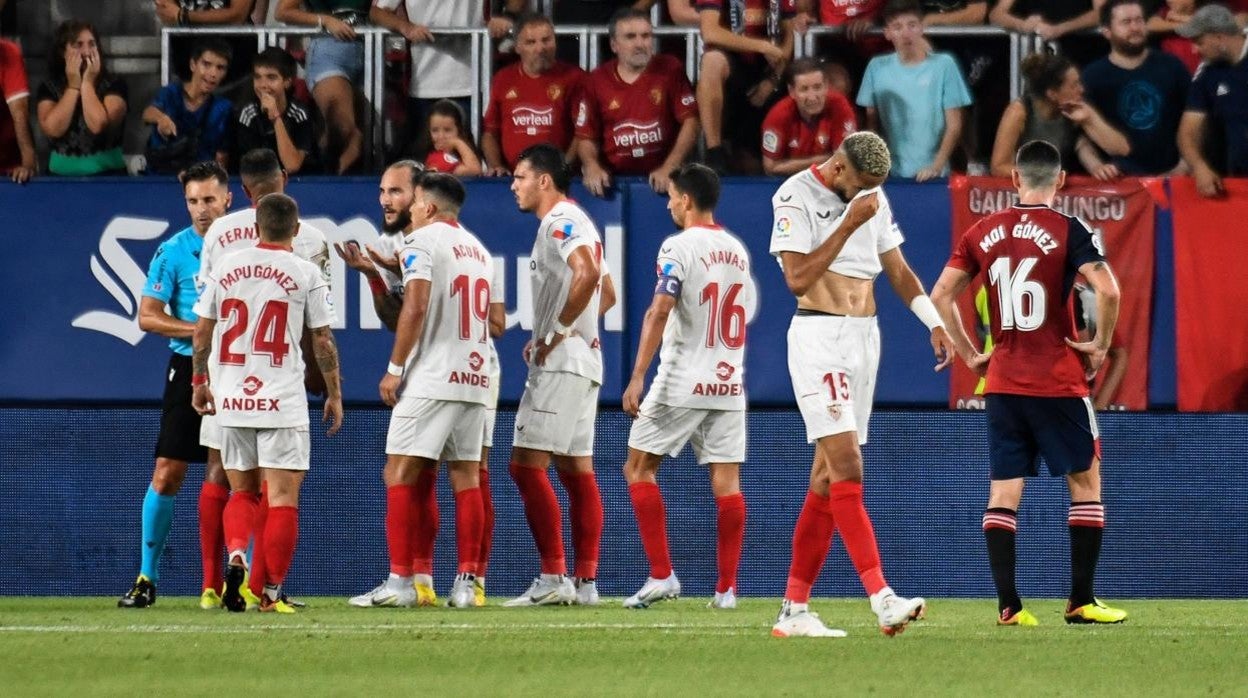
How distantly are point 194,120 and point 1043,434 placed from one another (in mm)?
6617

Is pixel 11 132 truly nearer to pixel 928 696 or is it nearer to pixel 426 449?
pixel 426 449

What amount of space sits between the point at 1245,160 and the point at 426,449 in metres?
5.77

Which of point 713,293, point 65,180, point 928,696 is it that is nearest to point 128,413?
point 65,180

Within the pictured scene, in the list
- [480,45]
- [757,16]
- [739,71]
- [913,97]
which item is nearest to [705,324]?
[913,97]

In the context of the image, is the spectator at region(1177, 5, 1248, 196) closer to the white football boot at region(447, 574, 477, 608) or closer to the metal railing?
the metal railing

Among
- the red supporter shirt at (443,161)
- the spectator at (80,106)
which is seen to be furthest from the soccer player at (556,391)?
the spectator at (80,106)

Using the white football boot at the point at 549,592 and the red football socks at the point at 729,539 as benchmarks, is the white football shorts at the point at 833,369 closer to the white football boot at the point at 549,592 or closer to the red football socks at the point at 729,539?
the red football socks at the point at 729,539

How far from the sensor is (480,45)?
1359cm

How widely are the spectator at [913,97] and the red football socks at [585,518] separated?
3478 millimetres

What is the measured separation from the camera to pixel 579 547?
10.7m

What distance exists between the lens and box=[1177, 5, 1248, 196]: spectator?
41.4 ft

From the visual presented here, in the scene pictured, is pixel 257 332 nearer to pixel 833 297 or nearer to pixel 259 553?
pixel 259 553

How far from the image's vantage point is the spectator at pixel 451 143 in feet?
42.2

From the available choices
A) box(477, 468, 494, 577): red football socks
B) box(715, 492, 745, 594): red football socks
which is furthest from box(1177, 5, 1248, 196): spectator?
box(477, 468, 494, 577): red football socks
